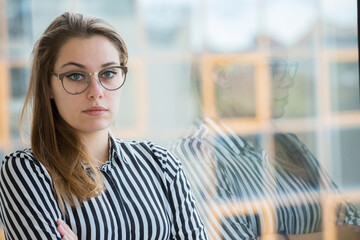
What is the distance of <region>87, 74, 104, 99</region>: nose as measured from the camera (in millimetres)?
1375

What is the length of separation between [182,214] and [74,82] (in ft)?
1.65

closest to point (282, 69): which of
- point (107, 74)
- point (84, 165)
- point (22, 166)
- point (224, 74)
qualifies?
point (224, 74)

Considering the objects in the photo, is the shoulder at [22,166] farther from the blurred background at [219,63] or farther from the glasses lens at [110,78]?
the blurred background at [219,63]

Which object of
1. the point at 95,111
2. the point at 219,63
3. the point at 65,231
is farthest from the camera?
the point at 219,63

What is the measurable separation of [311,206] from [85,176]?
1.32 m

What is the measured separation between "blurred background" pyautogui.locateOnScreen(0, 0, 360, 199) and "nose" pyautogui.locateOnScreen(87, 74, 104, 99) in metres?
0.42

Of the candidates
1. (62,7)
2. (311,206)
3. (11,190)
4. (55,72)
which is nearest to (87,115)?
(55,72)

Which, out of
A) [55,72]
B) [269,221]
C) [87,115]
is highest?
[55,72]

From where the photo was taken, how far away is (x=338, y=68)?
2365 millimetres

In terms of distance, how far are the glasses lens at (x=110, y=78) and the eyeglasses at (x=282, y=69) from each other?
3.16 ft

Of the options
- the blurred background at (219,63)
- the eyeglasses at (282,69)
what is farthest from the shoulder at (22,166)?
the eyeglasses at (282,69)

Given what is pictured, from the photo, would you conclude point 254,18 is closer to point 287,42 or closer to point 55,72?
point 287,42

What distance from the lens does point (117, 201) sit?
1.38 m

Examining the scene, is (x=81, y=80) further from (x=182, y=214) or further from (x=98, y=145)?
(x=182, y=214)
